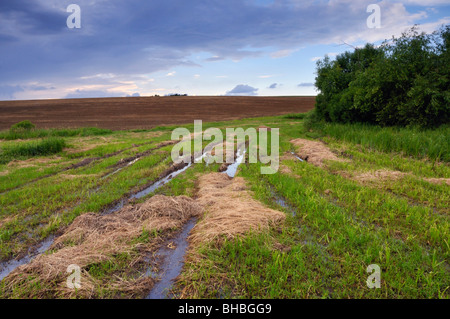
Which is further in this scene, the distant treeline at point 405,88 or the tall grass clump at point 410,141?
the distant treeline at point 405,88

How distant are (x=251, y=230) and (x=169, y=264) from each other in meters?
1.68

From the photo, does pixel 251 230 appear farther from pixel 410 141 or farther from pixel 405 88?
pixel 405 88

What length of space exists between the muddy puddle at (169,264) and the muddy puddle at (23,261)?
2.30 m

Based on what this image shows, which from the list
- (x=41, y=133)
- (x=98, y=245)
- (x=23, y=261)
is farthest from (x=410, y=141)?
(x=41, y=133)

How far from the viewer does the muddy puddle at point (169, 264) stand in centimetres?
365

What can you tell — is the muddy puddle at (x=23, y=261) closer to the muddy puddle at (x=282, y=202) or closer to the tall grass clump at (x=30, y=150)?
the muddy puddle at (x=282, y=202)

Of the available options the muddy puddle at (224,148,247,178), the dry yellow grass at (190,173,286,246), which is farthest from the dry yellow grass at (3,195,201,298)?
the muddy puddle at (224,148,247,178)

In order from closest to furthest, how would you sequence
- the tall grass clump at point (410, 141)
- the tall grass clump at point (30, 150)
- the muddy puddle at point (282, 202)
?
the muddy puddle at point (282, 202)
the tall grass clump at point (410, 141)
the tall grass clump at point (30, 150)

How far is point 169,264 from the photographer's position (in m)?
4.30

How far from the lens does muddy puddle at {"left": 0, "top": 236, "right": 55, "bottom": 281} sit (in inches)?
165

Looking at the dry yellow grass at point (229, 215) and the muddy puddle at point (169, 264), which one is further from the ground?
the dry yellow grass at point (229, 215)

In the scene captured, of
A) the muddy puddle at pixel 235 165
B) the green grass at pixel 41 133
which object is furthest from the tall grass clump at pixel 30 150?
the muddy puddle at pixel 235 165

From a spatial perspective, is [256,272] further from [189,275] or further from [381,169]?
[381,169]

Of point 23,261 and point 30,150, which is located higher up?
point 30,150
